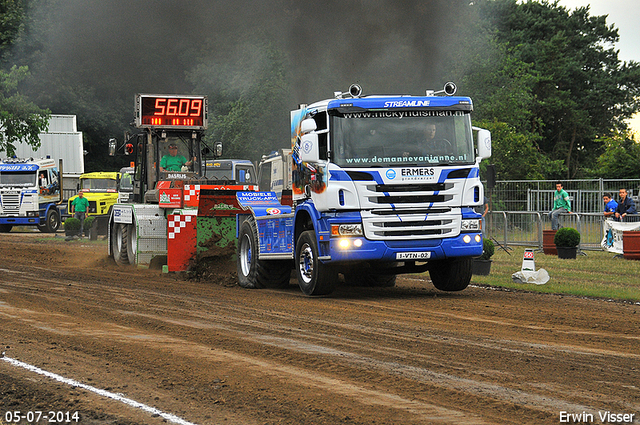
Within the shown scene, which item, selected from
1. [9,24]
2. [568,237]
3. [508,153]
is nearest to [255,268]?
[568,237]

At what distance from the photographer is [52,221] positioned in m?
38.2

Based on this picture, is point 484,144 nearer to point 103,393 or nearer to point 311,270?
point 311,270

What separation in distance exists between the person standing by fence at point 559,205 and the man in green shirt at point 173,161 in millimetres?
10380

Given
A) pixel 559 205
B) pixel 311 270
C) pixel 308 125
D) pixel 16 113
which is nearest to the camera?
pixel 308 125

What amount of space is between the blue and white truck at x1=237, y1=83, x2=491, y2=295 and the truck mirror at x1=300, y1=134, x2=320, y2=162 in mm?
14

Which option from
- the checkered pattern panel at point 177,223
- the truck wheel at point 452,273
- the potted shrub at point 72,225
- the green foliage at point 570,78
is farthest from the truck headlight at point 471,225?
the green foliage at point 570,78

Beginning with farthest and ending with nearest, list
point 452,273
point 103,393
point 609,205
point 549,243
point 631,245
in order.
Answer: point 609,205
point 549,243
point 631,245
point 452,273
point 103,393

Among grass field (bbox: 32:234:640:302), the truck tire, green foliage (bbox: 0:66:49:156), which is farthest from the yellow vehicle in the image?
the truck tire

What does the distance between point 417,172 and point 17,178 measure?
2897cm

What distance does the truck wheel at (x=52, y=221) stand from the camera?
3791 centimetres

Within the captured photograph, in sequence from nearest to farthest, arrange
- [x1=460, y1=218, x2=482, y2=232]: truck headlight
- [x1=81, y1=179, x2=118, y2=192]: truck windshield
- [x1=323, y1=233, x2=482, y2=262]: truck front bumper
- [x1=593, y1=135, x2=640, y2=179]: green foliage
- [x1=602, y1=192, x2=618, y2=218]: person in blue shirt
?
[x1=323, y1=233, x2=482, y2=262]: truck front bumper, [x1=460, y1=218, x2=482, y2=232]: truck headlight, [x1=602, y1=192, x2=618, y2=218]: person in blue shirt, [x1=593, y1=135, x2=640, y2=179]: green foliage, [x1=81, y1=179, x2=118, y2=192]: truck windshield

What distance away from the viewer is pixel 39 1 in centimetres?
2545

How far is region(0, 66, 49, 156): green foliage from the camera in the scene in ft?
111

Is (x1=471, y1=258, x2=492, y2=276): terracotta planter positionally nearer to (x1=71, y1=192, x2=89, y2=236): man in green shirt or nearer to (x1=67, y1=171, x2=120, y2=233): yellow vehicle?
(x1=71, y1=192, x2=89, y2=236): man in green shirt
